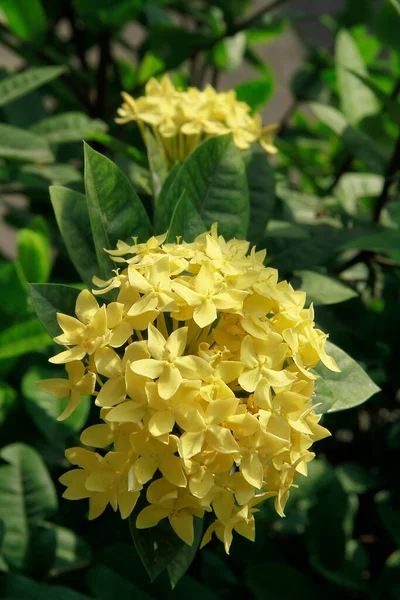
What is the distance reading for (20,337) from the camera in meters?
1.24

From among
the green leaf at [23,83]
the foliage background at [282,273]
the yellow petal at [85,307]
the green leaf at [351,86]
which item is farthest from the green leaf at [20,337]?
the green leaf at [351,86]

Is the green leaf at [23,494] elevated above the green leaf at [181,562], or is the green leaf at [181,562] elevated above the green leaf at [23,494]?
the green leaf at [181,562]

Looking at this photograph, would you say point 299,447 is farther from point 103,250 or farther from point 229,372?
point 103,250

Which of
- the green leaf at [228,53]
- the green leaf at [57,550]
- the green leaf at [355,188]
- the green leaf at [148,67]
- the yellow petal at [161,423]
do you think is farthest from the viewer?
the green leaf at [228,53]

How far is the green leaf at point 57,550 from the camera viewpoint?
1.10m

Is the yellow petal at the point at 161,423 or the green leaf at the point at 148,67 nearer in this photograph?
the yellow petal at the point at 161,423

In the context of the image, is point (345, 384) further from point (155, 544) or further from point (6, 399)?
point (6, 399)

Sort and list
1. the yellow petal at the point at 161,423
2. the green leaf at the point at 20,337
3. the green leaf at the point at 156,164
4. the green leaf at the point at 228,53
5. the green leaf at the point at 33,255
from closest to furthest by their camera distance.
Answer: the yellow petal at the point at 161,423, the green leaf at the point at 156,164, the green leaf at the point at 20,337, the green leaf at the point at 33,255, the green leaf at the point at 228,53

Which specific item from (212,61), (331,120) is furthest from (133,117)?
(212,61)

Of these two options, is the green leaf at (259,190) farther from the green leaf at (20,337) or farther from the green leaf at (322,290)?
the green leaf at (20,337)

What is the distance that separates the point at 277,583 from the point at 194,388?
0.70m

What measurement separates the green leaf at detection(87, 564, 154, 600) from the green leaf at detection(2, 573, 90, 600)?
5 cm

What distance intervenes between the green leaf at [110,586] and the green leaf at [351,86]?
96cm

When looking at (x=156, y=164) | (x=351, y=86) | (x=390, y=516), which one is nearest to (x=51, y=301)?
(x=156, y=164)
